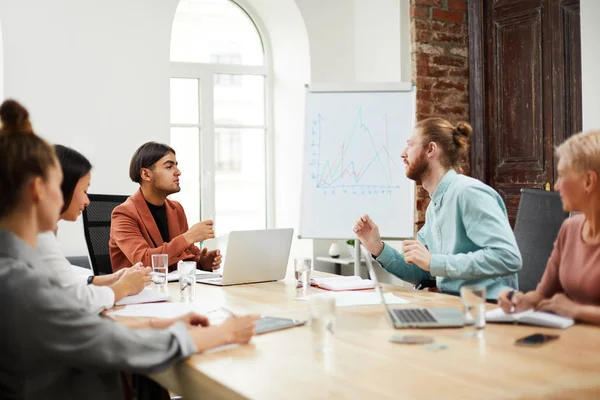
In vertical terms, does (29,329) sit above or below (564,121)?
below

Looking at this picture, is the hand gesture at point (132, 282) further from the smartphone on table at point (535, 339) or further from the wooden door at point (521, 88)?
the wooden door at point (521, 88)

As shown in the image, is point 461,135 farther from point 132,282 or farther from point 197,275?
point 132,282

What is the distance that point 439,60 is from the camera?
14.7ft

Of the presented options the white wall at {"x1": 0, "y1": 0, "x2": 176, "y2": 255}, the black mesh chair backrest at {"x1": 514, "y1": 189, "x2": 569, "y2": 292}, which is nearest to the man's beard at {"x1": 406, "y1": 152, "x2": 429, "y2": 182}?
the black mesh chair backrest at {"x1": 514, "y1": 189, "x2": 569, "y2": 292}

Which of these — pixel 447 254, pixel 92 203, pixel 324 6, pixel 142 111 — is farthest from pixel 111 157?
pixel 447 254

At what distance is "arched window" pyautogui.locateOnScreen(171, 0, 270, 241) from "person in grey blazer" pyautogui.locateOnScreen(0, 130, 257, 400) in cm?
354

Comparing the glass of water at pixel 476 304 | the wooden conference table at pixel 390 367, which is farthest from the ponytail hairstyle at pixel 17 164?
the glass of water at pixel 476 304

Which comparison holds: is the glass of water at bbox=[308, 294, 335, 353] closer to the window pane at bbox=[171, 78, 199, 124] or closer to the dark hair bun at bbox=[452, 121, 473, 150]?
the dark hair bun at bbox=[452, 121, 473, 150]

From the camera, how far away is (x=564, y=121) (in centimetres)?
385

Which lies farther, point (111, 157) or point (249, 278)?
point (111, 157)

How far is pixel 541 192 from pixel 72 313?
1.81m

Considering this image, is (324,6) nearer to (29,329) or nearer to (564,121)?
(564,121)

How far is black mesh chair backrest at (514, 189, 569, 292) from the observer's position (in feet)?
7.95

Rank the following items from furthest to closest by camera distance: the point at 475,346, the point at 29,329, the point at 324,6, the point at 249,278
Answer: the point at 324,6, the point at 249,278, the point at 475,346, the point at 29,329
